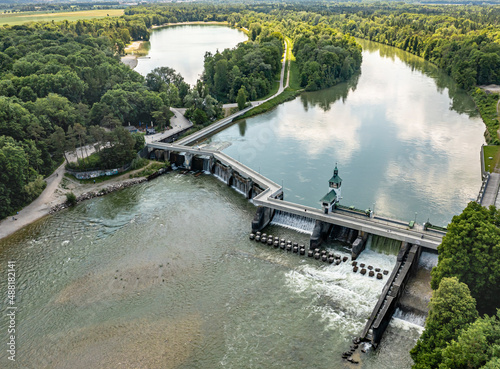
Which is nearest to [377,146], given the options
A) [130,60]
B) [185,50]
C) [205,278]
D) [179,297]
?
[205,278]

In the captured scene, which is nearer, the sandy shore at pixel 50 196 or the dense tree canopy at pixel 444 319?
the dense tree canopy at pixel 444 319

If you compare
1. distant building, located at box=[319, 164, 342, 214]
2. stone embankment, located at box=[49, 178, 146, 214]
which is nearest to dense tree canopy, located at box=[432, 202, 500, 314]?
distant building, located at box=[319, 164, 342, 214]

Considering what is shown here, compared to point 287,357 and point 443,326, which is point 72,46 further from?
point 443,326

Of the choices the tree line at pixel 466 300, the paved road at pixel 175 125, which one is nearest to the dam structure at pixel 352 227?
the tree line at pixel 466 300

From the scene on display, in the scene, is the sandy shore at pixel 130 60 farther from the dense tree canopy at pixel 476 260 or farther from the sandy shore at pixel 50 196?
the dense tree canopy at pixel 476 260

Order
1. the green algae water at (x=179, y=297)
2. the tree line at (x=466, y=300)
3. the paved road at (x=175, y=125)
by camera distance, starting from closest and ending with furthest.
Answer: the tree line at (x=466, y=300), the green algae water at (x=179, y=297), the paved road at (x=175, y=125)

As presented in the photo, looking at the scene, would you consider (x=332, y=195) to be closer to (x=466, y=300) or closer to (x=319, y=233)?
(x=319, y=233)
